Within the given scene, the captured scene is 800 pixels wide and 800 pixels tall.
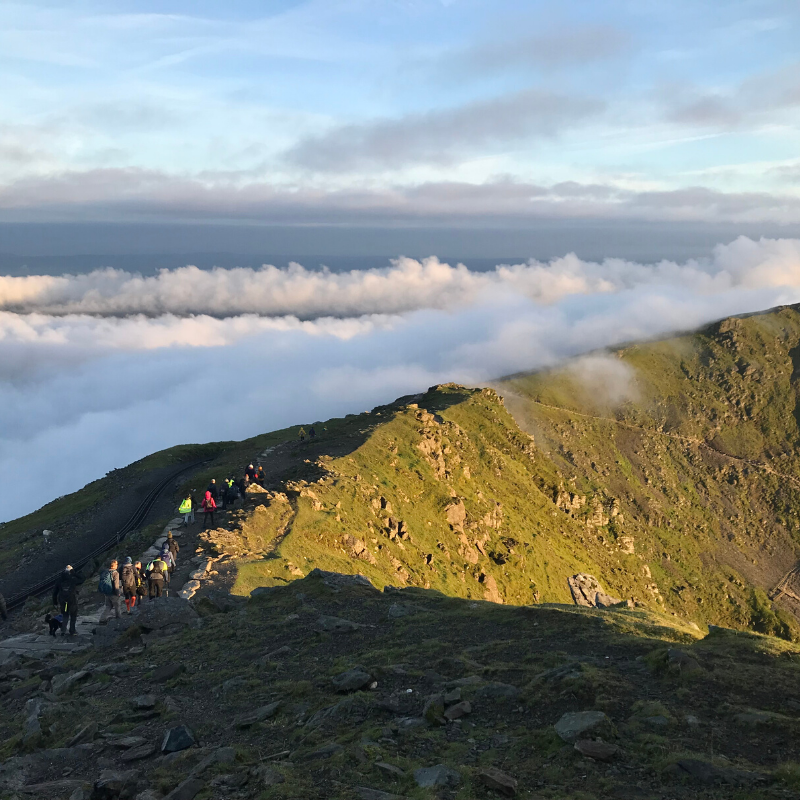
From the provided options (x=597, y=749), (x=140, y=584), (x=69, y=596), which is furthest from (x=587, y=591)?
(x=597, y=749)

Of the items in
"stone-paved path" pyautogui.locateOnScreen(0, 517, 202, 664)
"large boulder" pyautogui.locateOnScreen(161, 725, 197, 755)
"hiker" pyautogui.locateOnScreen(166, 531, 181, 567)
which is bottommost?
"stone-paved path" pyautogui.locateOnScreen(0, 517, 202, 664)

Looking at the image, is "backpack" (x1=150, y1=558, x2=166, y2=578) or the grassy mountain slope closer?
the grassy mountain slope

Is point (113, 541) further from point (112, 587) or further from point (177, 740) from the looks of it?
point (177, 740)

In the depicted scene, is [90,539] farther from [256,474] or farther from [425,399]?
[425,399]

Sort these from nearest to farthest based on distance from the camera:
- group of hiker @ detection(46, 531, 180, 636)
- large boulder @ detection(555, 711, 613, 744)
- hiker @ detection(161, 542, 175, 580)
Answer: large boulder @ detection(555, 711, 613, 744)
group of hiker @ detection(46, 531, 180, 636)
hiker @ detection(161, 542, 175, 580)

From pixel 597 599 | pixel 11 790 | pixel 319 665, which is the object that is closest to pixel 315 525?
pixel 319 665

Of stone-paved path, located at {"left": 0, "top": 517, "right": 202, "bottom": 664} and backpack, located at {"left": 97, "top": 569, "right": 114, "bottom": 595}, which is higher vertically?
backpack, located at {"left": 97, "top": 569, "right": 114, "bottom": 595}

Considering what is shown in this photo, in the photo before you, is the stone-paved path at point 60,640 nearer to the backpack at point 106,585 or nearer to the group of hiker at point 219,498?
the backpack at point 106,585

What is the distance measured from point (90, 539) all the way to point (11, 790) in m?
50.8

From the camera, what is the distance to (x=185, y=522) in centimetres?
4750

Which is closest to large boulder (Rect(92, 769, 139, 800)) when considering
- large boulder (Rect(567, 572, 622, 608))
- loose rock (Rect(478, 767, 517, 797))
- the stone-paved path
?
loose rock (Rect(478, 767, 517, 797))

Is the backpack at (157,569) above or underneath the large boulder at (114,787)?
underneath

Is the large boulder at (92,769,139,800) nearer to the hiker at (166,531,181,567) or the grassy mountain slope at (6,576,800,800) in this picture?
the grassy mountain slope at (6,576,800,800)

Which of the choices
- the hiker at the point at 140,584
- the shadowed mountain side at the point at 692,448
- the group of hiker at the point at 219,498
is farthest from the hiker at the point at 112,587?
the shadowed mountain side at the point at 692,448
